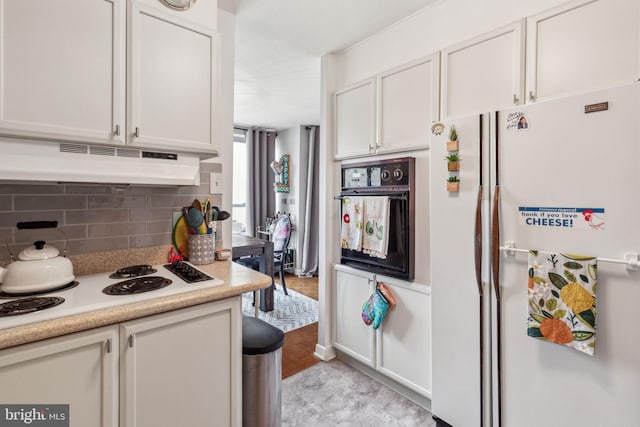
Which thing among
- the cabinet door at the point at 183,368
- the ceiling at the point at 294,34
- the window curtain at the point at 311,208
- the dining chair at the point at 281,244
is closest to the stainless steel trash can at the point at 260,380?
the cabinet door at the point at 183,368

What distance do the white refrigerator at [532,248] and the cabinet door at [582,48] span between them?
17 cm

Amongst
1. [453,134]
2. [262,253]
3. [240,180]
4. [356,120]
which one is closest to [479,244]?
[453,134]

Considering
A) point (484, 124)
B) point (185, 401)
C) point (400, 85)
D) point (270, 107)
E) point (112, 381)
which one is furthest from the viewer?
point (270, 107)

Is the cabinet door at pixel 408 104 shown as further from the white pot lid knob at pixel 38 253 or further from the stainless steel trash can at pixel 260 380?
the white pot lid knob at pixel 38 253

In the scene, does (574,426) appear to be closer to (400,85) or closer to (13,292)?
(400,85)

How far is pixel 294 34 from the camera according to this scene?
227cm

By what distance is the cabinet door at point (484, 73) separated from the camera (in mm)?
1541

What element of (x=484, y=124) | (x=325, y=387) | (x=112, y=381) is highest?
(x=484, y=124)

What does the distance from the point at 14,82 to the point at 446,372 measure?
2.30 meters

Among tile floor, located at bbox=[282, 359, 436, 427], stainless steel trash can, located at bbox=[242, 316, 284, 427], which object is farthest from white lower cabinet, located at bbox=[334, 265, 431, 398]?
stainless steel trash can, located at bbox=[242, 316, 284, 427]

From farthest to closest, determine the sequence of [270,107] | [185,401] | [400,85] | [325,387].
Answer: [270,107] → [325,387] → [400,85] → [185,401]

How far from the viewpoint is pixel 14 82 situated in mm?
1127

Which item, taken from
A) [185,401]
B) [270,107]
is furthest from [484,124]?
[270,107]

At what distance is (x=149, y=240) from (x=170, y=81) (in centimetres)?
83
